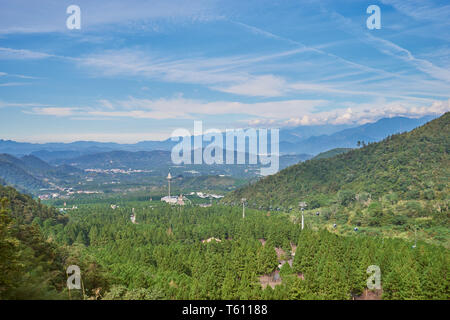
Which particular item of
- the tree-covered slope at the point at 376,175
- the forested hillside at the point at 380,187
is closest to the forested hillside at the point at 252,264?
the forested hillside at the point at 380,187

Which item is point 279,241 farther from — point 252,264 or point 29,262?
point 29,262

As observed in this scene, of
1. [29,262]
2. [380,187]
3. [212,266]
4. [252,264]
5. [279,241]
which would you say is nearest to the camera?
[29,262]

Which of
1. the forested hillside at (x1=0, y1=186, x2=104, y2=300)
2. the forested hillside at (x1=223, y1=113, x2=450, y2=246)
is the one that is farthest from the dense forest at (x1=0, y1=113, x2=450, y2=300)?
the forested hillside at (x1=223, y1=113, x2=450, y2=246)

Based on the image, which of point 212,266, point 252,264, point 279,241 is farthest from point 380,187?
point 212,266

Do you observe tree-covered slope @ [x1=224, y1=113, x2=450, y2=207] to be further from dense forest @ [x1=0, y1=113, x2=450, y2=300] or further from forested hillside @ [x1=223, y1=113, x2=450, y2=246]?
dense forest @ [x1=0, y1=113, x2=450, y2=300]

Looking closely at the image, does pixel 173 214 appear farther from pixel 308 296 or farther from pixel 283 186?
pixel 308 296
